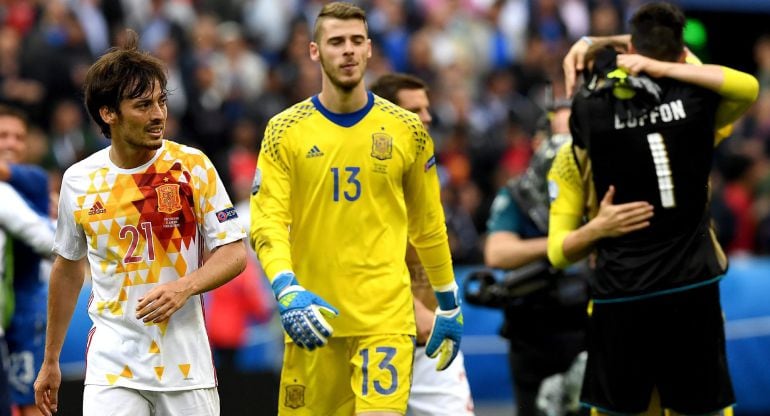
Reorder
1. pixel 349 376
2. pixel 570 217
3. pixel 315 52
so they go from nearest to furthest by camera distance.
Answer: pixel 349 376, pixel 315 52, pixel 570 217

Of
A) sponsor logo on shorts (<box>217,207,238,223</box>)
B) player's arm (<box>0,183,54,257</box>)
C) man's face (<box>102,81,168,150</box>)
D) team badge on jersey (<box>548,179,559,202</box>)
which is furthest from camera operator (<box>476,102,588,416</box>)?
man's face (<box>102,81,168,150</box>)

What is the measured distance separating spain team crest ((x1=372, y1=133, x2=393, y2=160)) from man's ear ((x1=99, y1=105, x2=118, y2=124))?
4.75 ft

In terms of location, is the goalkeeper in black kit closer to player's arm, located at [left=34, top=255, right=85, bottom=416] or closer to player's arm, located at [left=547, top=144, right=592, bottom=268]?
player's arm, located at [left=547, top=144, right=592, bottom=268]

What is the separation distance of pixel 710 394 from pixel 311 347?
8.10ft

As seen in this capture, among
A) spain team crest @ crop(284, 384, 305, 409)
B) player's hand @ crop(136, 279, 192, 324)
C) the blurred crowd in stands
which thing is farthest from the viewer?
the blurred crowd in stands

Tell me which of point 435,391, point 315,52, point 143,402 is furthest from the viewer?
point 435,391

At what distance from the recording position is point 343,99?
7.72 meters

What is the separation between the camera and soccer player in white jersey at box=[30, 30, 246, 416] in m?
6.94

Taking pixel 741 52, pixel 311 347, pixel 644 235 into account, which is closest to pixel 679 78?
pixel 644 235

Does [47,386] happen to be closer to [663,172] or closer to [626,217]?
[626,217]

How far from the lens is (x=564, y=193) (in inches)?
340

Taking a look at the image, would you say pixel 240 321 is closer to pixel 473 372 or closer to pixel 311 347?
pixel 473 372

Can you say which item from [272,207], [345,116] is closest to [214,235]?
[272,207]

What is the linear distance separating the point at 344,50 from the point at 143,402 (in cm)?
217
